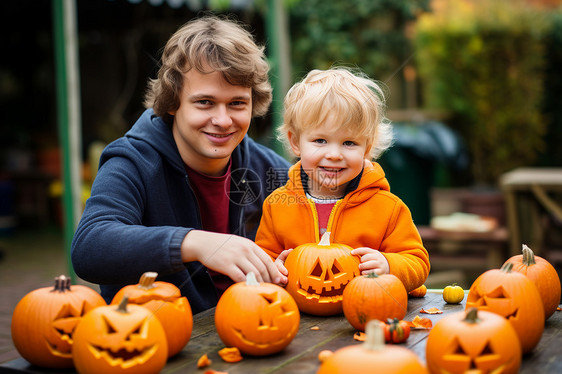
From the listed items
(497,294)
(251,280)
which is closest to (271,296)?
(251,280)

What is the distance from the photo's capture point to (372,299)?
5.67ft

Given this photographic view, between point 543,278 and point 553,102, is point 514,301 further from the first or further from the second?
point 553,102

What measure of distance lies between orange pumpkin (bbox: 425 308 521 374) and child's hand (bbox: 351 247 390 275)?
0.54 m

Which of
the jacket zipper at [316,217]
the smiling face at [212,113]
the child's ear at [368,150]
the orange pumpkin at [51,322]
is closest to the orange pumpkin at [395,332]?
the jacket zipper at [316,217]

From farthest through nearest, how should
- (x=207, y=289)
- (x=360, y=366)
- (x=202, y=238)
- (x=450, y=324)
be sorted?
1. (x=207, y=289)
2. (x=202, y=238)
3. (x=450, y=324)
4. (x=360, y=366)

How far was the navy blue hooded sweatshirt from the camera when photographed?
6.04ft

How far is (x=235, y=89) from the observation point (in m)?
2.38

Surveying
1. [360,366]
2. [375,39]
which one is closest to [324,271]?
[360,366]

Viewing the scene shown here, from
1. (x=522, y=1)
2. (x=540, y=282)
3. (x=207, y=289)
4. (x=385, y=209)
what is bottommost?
(x=207, y=289)

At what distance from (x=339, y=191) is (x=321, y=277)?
1.57 feet

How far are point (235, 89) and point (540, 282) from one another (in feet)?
4.27

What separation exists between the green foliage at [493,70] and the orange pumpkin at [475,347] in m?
8.01

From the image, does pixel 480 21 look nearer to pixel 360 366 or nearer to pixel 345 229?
pixel 345 229

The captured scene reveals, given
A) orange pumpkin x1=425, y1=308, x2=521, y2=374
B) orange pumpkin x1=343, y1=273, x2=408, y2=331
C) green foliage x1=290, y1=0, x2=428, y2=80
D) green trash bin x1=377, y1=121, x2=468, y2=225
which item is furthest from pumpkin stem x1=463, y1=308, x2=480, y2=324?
green foliage x1=290, y1=0, x2=428, y2=80
